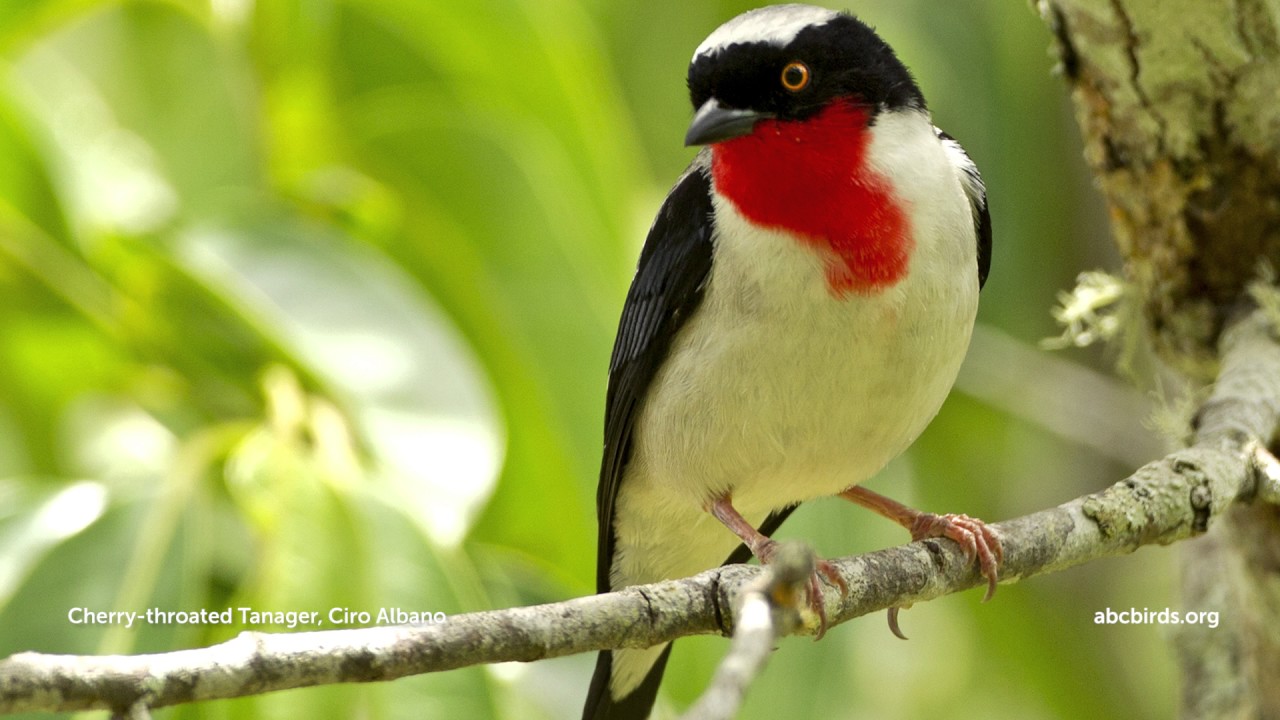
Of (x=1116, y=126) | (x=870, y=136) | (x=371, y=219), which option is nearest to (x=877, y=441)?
(x=870, y=136)

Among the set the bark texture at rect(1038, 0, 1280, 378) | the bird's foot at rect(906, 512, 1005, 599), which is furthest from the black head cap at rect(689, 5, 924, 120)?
the bird's foot at rect(906, 512, 1005, 599)

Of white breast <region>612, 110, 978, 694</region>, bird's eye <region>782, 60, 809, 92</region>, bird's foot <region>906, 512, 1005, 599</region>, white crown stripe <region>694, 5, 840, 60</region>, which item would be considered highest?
white crown stripe <region>694, 5, 840, 60</region>

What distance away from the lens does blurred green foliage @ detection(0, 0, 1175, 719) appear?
326cm

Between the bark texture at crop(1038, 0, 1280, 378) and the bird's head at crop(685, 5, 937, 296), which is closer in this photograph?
the bird's head at crop(685, 5, 937, 296)

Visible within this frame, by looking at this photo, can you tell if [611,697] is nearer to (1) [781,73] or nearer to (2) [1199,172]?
(1) [781,73]

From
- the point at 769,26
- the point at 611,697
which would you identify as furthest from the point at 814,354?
the point at 611,697

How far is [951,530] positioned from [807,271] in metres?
0.70

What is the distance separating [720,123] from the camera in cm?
279

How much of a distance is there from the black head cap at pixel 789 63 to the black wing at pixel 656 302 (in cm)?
29

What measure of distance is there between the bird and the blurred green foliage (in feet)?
2.39

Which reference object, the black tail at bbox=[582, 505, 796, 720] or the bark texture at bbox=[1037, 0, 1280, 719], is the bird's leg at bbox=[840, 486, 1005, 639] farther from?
the bark texture at bbox=[1037, 0, 1280, 719]

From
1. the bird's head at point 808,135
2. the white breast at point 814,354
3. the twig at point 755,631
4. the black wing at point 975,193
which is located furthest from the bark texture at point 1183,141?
the twig at point 755,631

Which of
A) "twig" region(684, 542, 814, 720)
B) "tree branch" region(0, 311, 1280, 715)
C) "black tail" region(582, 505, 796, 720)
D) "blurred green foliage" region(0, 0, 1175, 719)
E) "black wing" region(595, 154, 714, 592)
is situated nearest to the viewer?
"twig" region(684, 542, 814, 720)

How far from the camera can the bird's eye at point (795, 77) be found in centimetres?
284
